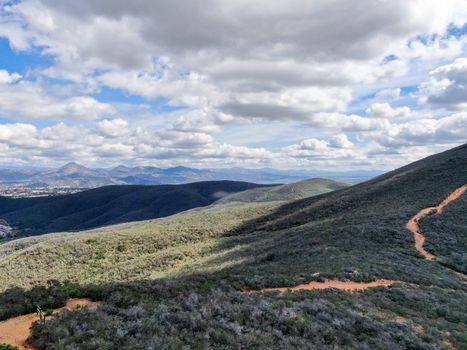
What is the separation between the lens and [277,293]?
658 inches

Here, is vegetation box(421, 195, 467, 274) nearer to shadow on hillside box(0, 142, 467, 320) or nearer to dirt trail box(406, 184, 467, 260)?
dirt trail box(406, 184, 467, 260)

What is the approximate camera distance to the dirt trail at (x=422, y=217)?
30364 millimetres

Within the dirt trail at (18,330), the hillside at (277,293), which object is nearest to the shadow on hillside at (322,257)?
the hillside at (277,293)

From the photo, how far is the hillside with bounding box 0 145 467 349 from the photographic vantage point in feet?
36.3

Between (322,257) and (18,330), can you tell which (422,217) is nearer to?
(322,257)

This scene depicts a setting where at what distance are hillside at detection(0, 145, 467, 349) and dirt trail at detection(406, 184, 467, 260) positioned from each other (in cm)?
68

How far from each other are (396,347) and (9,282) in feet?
132

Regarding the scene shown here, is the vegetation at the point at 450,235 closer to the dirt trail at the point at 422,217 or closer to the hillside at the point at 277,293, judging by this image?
the hillside at the point at 277,293

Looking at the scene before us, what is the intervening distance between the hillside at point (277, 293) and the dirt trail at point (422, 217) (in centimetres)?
68

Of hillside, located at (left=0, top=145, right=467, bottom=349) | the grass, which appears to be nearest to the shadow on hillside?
hillside, located at (left=0, top=145, right=467, bottom=349)

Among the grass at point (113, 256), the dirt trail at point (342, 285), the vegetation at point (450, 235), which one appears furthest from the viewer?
Answer: the grass at point (113, 256)

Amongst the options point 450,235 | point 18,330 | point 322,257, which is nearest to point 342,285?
point 322,257

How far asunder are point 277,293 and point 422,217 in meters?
30.7

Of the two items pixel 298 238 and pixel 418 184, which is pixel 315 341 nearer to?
pixel 298 238
